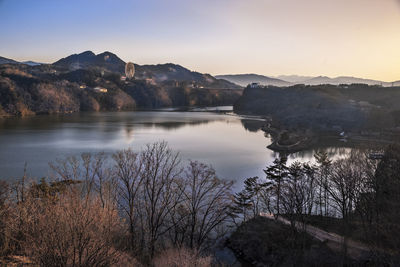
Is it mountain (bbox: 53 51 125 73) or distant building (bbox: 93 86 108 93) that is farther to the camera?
mountain (bbox: 53 51 125 73)

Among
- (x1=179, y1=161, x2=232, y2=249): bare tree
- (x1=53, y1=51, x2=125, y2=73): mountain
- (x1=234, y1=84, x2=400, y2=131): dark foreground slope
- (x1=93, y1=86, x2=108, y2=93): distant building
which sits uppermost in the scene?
(x1=53, y1=51, x2=125, y2=73): mountain

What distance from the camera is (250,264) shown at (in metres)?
5.84

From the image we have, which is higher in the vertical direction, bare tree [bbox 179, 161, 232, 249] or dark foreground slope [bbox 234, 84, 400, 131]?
dark foreground slope [bbox 234, 84, 400, 131]

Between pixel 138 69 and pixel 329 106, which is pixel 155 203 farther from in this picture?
pixel 138 69

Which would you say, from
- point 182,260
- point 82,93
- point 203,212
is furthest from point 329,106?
point 82,93

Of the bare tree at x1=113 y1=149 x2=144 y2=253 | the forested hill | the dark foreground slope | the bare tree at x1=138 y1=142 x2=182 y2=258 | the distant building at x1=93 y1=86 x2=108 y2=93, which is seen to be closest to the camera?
the bare tree at x1=138 y1=142 x2=182 y2=258

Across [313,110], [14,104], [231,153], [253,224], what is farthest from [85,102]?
[253,224]

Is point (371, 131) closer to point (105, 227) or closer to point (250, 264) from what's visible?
point (250, 264)

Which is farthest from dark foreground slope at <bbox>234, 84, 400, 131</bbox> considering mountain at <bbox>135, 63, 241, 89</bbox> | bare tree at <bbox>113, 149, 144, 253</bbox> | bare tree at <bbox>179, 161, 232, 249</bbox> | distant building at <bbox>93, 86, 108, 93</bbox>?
mountain at <bbox>135, 63, 241, 89</bbox>

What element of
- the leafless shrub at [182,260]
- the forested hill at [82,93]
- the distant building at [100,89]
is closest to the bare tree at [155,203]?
the leafless shrub at [182,260]

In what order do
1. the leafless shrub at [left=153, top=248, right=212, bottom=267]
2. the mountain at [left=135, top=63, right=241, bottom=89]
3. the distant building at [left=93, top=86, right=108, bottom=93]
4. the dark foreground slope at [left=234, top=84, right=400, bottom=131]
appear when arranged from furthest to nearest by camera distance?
the mountain at [left=135, top=63, right=241, bottom=89], the distant building at [left=93, top=86, right=108, bottom=93], the dark foreground slope at [left=234, top=84, right=400, bottom=131], the leafless shrub at [left=153, top=248, right=212, bottom=267]

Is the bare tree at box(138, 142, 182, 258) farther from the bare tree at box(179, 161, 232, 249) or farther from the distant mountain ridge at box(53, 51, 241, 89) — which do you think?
the distant mountain ridge at box(53, 51, 241, 89)

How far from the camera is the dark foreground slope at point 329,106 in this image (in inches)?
1013

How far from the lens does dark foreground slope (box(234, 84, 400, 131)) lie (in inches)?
1013
